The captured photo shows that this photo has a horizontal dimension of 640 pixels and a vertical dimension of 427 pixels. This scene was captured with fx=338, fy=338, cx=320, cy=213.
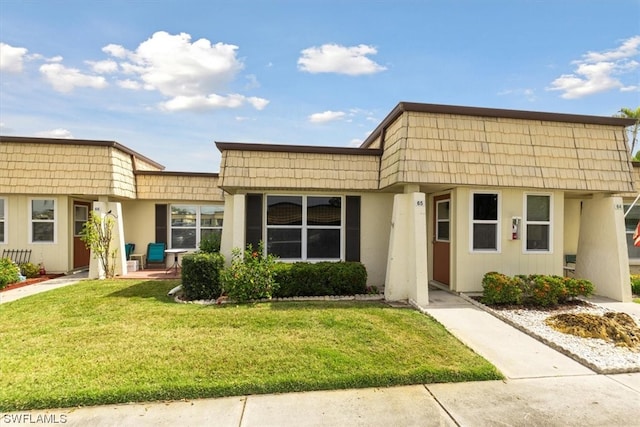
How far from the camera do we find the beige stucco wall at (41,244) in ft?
34.2

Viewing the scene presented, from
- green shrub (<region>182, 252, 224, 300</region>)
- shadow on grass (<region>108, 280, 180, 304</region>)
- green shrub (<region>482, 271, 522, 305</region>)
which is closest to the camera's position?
green shrub (<region>482, 271, 522, 305</region>)

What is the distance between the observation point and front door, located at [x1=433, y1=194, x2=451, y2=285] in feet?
28.2

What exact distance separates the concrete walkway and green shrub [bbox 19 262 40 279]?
8.70 m

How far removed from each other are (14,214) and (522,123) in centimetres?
1450

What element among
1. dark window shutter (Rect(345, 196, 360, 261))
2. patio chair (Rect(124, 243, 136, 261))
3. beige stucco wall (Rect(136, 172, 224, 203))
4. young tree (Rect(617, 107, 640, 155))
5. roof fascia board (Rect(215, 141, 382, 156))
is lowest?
patio chair (Rect(124, 243, 136, 261))

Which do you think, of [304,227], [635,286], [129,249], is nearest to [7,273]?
[129,249]

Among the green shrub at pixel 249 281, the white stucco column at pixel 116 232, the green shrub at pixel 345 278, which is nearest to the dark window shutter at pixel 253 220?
the green shrub at pixel 249 281

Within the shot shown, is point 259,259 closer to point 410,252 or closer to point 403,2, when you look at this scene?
point 410,252

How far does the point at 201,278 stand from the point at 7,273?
572 centimetres

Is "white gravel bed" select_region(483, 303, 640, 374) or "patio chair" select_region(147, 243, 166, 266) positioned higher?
"patio chair" select_region(147, 243, 166, 266)

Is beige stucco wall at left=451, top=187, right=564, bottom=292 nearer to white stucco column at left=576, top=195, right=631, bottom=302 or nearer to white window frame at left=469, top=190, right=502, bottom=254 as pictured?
white window frame at left=469, top=190, right=502, bottom=254

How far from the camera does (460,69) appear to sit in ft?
29.8

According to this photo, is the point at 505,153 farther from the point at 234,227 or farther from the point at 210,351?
the point at 210,351

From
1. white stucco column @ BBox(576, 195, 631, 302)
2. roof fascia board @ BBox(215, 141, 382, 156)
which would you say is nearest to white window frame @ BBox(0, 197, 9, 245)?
roof fascia board @ BBox(215, 141, 382, 156)
